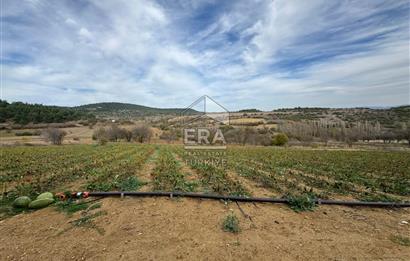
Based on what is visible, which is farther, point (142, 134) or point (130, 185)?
point (142, 134)

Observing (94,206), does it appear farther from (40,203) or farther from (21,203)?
Answer: (21,203)

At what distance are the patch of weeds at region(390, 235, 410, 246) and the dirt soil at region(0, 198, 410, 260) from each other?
0.10 m

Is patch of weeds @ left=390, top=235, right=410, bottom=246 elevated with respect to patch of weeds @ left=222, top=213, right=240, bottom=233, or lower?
lower

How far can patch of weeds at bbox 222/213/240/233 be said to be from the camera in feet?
12.8

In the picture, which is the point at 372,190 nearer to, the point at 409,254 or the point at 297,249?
the point at 409,254

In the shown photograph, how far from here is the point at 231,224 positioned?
4023 mm

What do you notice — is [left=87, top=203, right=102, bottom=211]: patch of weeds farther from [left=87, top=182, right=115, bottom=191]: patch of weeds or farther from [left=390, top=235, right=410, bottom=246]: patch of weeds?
[left=390, top=235, right=410, bottom=246]: patch of weeds

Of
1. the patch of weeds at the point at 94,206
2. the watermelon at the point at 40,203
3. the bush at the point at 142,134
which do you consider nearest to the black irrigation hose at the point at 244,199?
the patch of weeds at the point at 94,206

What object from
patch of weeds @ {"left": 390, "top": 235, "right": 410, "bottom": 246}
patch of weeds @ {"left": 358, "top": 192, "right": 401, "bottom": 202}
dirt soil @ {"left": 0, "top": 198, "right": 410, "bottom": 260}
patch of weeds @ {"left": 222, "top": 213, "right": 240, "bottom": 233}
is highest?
patch of weeds @ {"left": 222, "top": 213, "right": 240, "bottom": 233}

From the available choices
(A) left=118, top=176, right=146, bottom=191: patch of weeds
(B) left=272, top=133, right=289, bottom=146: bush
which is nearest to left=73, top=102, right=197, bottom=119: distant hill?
(B) left=272, top=133, right=289, bottom=146: bush

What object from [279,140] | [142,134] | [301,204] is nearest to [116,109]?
[142,134]

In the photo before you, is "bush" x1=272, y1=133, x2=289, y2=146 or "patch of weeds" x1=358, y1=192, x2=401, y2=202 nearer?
"patch of weeds" x1=358, y1=192, x2=401, y2=202

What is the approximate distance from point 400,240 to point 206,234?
352cm

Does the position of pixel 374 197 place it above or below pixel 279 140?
above
